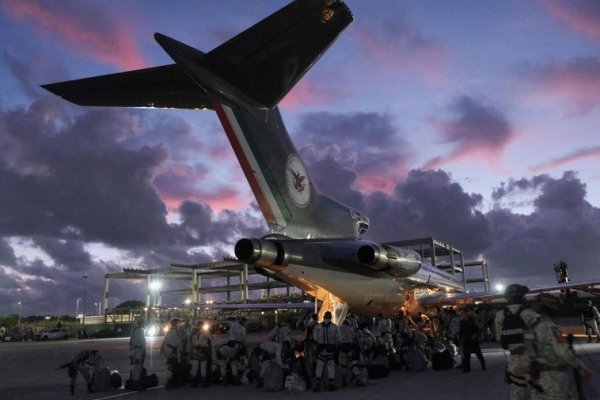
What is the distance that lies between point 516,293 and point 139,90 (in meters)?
9.72

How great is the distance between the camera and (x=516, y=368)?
507cm

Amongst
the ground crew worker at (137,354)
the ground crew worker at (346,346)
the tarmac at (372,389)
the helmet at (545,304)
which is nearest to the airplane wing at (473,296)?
the tarmac at (372,389)

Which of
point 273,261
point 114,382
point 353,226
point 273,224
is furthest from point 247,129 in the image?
point 114,382

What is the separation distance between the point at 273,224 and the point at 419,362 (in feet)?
16.9

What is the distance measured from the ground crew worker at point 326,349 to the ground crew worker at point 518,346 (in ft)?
16.1

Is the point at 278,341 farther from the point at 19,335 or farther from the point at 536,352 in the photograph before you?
the point at 19,335

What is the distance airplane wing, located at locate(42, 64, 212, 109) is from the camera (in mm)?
11102

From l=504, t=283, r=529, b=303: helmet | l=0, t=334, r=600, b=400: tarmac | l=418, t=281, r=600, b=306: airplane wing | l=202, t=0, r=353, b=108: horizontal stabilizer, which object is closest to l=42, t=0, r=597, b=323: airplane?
l=202, t=0, r=353, b=108: horizontal stabilizer

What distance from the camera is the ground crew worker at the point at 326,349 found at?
9733 mm

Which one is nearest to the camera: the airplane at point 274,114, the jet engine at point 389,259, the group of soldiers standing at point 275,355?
the group of soldiers standing at point 275,355

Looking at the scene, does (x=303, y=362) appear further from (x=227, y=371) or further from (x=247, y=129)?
(x=247, y=129)

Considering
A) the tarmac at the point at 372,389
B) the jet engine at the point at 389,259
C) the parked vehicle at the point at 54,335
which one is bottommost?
the parked vehicle at the point at 54,335

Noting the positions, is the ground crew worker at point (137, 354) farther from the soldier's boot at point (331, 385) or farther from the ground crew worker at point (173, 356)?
the soldier's boot at point (331, 385)

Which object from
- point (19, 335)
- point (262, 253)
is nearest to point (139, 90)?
point (262, 253)
